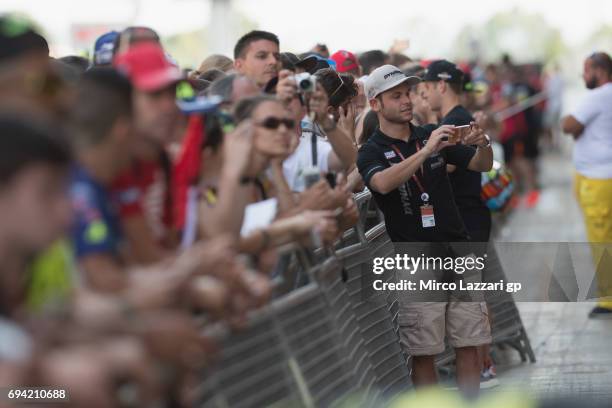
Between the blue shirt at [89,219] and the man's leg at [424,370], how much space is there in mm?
4940

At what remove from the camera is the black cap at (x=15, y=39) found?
16.3 feet

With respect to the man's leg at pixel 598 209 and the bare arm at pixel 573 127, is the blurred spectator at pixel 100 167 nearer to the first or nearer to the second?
the man's leg at pixel 598 209

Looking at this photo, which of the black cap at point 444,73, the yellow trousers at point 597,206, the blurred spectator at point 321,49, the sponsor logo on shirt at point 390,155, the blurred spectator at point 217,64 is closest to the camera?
the sponsor logo on shirt at point 390,155

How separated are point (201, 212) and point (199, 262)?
4.26 feet

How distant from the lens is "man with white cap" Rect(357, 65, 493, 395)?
9062mm

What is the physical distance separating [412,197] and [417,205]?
6cm

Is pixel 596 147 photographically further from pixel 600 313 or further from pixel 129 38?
pixel 129 38

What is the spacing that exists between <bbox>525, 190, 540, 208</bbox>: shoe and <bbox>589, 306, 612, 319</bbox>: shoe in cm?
1087

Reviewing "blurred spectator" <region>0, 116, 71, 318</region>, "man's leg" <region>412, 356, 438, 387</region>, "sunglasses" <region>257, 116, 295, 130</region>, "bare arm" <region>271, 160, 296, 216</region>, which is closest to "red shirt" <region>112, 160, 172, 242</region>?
"blurred spectator" <region>0, 116, 71, 318</region>

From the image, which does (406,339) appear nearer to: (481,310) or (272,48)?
(481,310)

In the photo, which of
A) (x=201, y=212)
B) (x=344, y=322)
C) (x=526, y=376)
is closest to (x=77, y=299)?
(x=201, y=212)

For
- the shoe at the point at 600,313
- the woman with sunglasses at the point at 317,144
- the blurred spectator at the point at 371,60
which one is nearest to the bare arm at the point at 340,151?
the woman with sunglasses at the point at 317,144

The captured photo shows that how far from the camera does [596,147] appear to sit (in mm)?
13484

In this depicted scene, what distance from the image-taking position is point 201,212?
19.0 feet
